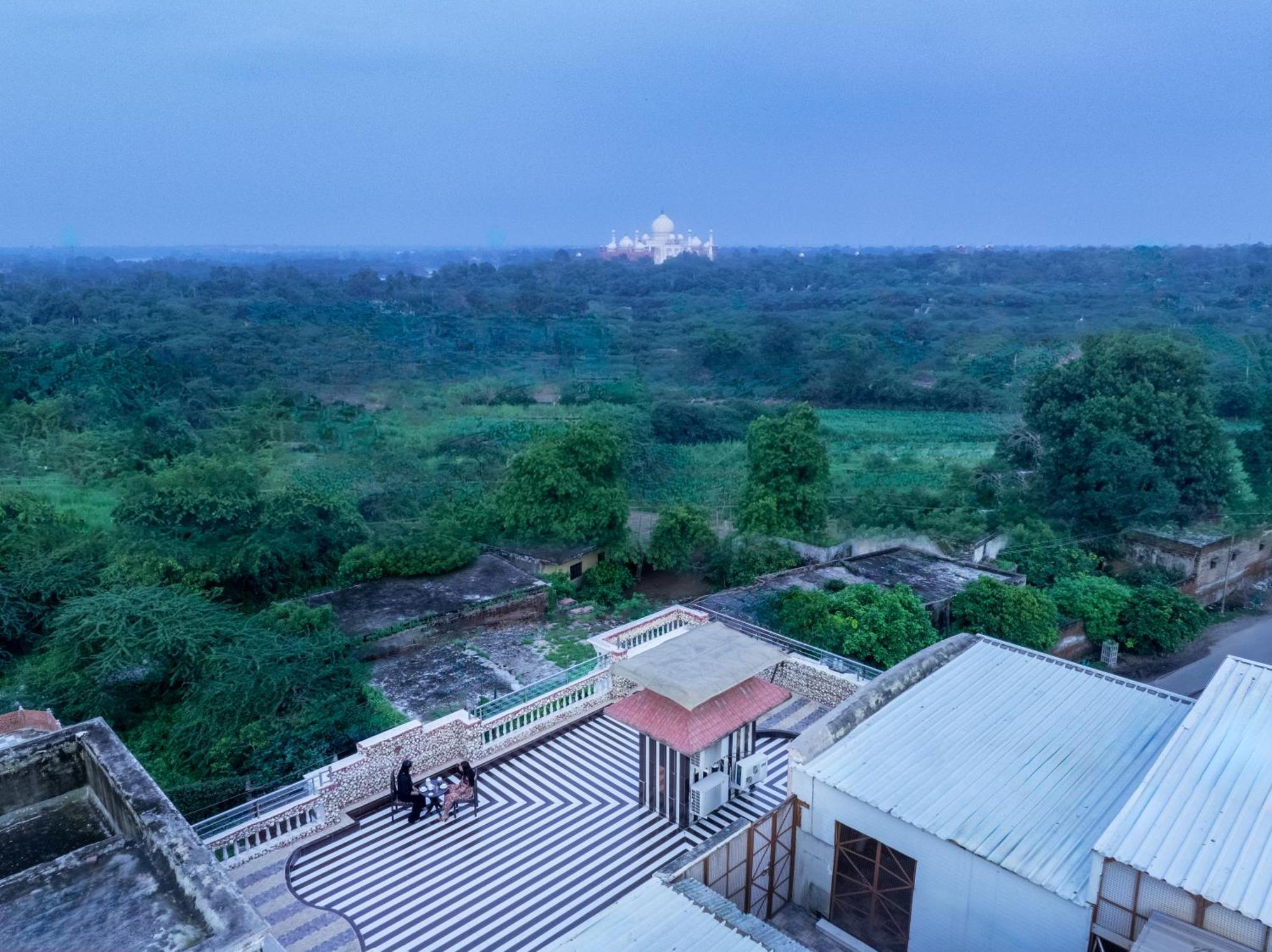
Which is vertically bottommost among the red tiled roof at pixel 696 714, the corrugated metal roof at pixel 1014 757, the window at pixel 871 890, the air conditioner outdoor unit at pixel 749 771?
the air conditioner outdoor unit at pixel 749 771

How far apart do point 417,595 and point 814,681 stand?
9.16m

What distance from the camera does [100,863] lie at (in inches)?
251

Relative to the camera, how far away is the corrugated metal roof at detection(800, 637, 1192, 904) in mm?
6820

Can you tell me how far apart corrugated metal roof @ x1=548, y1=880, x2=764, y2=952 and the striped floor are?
2.14 meters

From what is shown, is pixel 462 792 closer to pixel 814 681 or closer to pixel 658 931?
pixel 658 931

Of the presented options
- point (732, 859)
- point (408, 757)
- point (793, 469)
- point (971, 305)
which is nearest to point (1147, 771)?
point (732, 859)

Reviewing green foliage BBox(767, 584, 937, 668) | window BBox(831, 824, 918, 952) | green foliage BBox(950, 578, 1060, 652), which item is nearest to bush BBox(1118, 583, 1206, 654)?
green foliage BBox(950, 578, 1060, 652)

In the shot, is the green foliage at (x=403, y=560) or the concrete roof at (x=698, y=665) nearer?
the concrete roof at (x=698, y=665)

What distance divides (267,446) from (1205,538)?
31772mm

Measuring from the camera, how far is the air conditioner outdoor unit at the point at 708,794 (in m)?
9.75

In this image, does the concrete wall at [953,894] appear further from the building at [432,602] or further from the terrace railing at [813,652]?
the building at [432,602]

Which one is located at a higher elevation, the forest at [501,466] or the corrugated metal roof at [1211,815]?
the corrugated metal roof at [1211,815]

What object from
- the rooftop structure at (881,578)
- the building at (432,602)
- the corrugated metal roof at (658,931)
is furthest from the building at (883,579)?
the corrugated metal roof at (658,931)

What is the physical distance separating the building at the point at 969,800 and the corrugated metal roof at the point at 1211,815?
0.51 m
